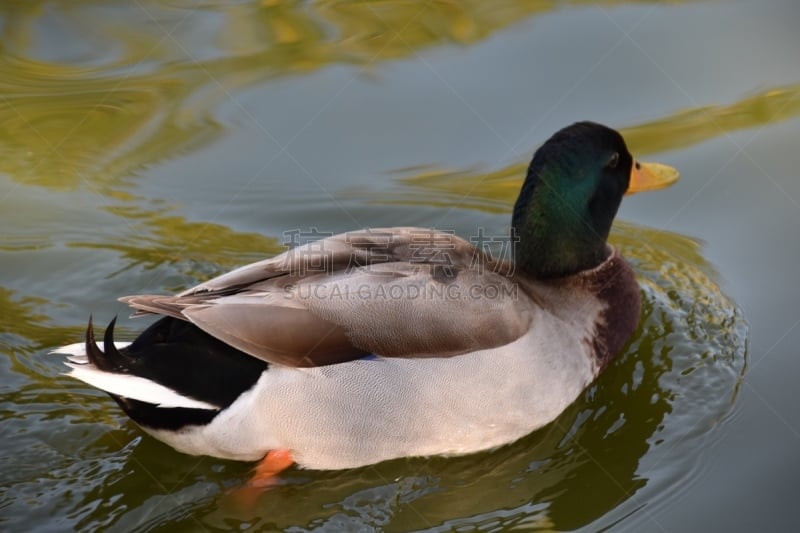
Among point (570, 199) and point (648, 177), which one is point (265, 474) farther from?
point (648, 177)

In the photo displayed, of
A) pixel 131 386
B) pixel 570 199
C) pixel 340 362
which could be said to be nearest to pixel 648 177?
pixel 570 199

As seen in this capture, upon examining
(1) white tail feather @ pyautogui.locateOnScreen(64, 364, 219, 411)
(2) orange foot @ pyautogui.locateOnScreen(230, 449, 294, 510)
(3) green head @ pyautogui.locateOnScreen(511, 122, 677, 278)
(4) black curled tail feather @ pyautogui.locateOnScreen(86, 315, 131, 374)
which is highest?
(3) green head @ pyautogui.locateOnScreen(511, 122, 677, 278)

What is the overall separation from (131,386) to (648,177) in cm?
257

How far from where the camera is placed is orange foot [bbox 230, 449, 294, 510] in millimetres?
4328

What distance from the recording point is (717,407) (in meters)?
4.86

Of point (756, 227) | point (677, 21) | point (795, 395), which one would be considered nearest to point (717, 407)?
point (795, 395)

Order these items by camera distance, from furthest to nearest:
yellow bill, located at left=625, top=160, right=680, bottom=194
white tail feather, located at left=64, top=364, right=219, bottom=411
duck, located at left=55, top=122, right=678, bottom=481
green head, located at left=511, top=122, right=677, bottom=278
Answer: yellow bill, located at left=625, top=160, right=680, bottom=194
green head, located at left=511, top=122, right=677, bottom=278
duck, located at left=55, top=122, right=678, bottom=481
white tail feather, located at left=64, top=364, right=219, bottom=411

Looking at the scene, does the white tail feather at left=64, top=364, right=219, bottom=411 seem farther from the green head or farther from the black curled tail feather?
the green head

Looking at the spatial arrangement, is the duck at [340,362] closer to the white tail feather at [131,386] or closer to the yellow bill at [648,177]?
the white tail feather at [131,386]

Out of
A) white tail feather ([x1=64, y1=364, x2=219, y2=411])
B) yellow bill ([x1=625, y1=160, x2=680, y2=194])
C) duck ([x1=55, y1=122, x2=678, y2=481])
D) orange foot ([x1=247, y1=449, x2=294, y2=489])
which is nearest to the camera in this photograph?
white tail feather ([x1=64, y1=364, x2=219, y2=411])

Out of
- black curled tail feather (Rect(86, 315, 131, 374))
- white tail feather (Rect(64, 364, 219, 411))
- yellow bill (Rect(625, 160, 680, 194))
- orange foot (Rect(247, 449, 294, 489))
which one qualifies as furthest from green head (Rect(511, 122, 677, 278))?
black curled tail feather (Rect(86, 315, 131, 374))

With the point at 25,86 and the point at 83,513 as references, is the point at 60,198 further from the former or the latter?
the point at 83,513

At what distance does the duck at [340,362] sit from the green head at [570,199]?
0.34 metres

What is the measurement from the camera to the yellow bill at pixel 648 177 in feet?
16.9
